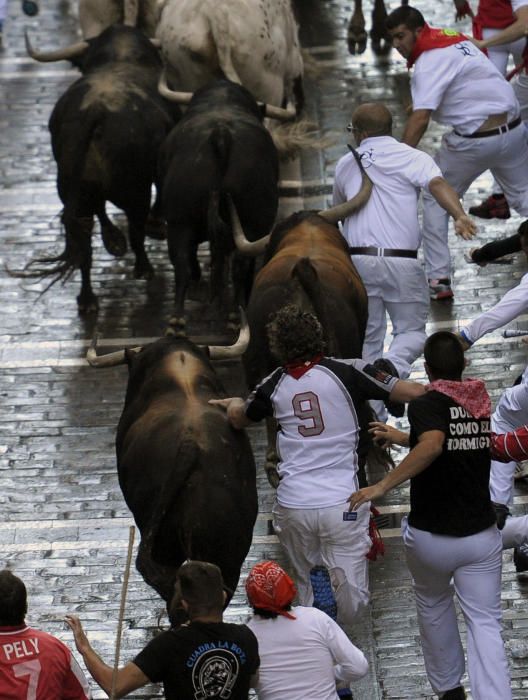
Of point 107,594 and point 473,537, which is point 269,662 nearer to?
point 473,537

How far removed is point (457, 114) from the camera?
12766mm

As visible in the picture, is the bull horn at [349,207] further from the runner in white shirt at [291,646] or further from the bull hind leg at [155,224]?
the runner in white shirt at [291,646]

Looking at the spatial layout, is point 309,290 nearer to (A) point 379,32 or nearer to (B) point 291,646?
(B) point 291,646

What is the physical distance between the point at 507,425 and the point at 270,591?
3.53 m

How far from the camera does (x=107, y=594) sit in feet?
32.9

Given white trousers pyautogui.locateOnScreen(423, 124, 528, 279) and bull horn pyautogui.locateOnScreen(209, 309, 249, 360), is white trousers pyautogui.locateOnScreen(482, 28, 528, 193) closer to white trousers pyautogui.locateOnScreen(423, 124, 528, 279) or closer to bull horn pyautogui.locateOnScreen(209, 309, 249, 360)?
white trousers pyautogui.locateOnScreen(423, 124, 528, 279)

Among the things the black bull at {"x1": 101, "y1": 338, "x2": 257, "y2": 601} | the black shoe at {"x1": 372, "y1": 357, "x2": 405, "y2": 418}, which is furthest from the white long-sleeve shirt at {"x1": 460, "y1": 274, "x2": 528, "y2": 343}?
the black bull at {"x1": 101, "y1": 338, "x2": 257, "y2": 601}

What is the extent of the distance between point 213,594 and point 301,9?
13906 millimetres

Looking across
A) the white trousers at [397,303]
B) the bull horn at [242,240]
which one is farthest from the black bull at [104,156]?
the white trousers at [397,303]

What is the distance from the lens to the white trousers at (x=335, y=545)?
814cm

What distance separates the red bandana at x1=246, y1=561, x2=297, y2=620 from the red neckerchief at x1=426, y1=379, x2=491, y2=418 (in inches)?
57.7

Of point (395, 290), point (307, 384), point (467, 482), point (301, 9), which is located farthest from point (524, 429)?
point (301, 9)

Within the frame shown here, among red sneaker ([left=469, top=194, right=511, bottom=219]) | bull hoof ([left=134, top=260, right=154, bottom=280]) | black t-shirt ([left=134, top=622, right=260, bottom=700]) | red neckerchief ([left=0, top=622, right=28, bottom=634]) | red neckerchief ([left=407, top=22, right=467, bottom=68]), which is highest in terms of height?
black t-shirt ([left=134, top=622, right=260, bottom=700])

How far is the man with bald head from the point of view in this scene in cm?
1096
